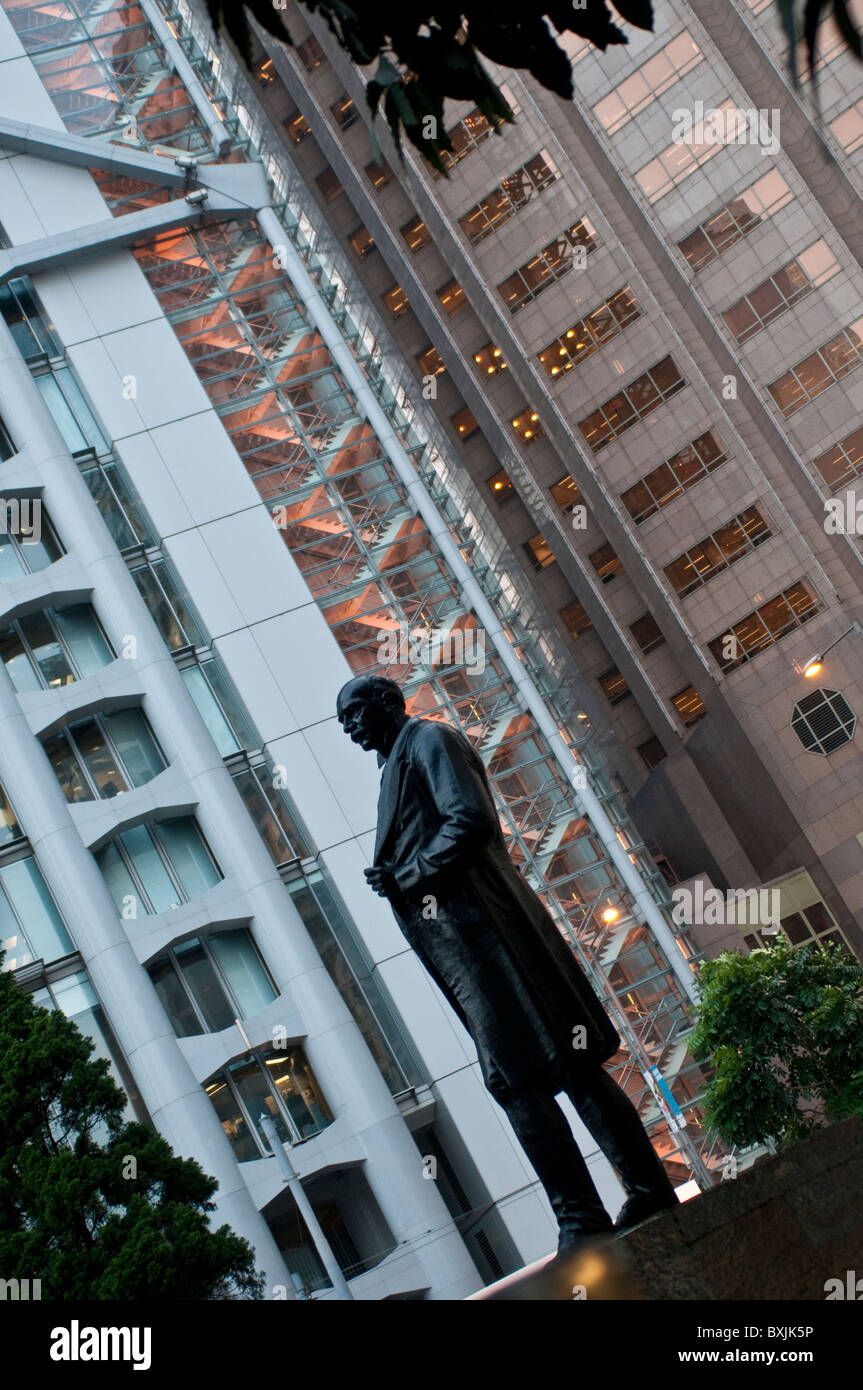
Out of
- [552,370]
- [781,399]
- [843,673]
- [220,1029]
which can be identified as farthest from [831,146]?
[220,1029]

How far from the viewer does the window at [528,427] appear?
177 ft

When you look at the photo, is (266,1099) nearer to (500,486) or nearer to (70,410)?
(70,410)

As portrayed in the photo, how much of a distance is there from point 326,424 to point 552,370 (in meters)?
13.0

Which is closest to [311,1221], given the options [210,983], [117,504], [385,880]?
[210,983]

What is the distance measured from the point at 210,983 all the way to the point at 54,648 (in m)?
8.94

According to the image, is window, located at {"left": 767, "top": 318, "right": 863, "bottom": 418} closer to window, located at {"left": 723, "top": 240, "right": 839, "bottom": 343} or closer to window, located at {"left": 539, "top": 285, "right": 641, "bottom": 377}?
window, located at {"left": 723, "top": 240, "right": 839, "bottom": 343}

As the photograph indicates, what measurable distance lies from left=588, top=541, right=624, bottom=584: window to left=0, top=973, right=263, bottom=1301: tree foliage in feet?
112

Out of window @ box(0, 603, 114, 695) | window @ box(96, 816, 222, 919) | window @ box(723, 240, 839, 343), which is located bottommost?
window @ box(96, 816, 222, 919)

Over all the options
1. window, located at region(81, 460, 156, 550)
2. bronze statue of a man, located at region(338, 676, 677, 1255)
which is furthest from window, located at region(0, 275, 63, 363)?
bronze statue of a man, located at region(338, 676, 677, 1255)

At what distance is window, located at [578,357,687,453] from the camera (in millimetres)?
47875

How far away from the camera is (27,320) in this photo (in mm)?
37938

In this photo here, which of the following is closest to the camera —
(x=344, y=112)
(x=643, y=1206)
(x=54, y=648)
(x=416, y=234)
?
(x=643, y=1206)

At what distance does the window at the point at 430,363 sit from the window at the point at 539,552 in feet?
27.4
